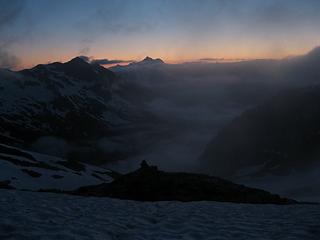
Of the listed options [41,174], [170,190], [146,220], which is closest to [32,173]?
[41,174]

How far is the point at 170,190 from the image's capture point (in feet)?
125

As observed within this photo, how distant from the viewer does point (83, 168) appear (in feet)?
412

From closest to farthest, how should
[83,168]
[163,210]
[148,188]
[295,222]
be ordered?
[295,222] → [163,210] → [148,188] → [83,168]

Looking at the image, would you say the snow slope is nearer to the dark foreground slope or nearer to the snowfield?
the dark foreground slope

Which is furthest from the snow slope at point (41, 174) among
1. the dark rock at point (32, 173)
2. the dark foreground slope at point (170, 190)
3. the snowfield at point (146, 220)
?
the snowfield at point (146, 220)

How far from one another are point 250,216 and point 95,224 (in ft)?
24.6

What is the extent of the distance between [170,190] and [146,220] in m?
18.3

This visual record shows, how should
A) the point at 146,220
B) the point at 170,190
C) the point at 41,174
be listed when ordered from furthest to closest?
the point at 41,174 < the point at 170,190 < the point at 146,220

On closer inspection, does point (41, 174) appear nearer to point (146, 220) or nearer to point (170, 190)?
point (170, 190)

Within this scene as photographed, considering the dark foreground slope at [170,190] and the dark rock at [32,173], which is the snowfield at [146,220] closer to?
the dark foreground slope at [170,190]

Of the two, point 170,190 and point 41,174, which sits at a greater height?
point 41,174

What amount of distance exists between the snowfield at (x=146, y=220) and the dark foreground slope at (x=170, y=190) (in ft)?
35.6

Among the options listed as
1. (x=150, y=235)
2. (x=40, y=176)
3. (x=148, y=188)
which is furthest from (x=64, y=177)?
(x=150, y=235)

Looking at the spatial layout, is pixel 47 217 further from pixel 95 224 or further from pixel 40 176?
pixel 40 176
